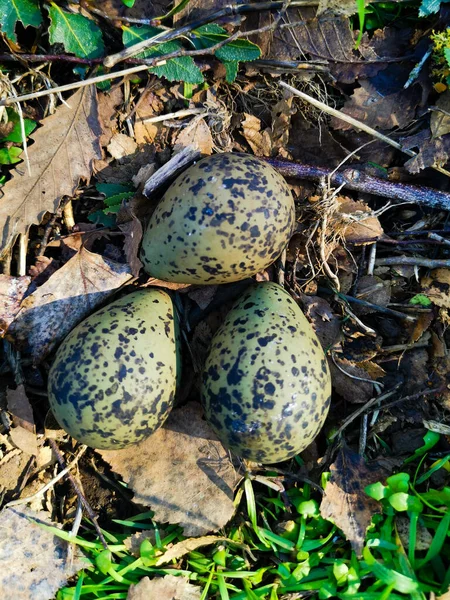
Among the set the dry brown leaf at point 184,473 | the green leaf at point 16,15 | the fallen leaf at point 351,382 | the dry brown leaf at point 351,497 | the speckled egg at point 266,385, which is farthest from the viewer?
the fallen leaf at point 351,382

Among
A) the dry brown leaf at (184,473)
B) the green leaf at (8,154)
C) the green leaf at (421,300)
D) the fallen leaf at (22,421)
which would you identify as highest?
the green leaf at (8,154)

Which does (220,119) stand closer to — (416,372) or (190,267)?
(190,267)

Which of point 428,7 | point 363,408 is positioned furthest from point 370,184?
point 363,408

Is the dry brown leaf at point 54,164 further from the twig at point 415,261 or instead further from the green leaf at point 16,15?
the twig at point 415,261

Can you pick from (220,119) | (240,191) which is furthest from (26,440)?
(220,119)

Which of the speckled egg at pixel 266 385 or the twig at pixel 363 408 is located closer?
the speckled egg at pixel 266 385

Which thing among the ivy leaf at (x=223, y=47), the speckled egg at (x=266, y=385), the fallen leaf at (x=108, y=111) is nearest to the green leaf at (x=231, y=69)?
the ivy leaf at (x=223, y=47)
